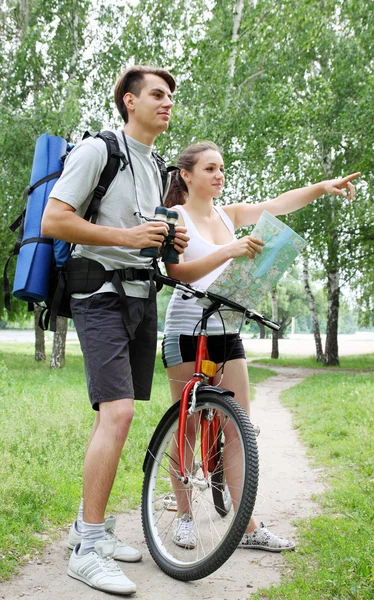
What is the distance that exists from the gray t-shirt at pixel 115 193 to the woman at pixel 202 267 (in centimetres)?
33

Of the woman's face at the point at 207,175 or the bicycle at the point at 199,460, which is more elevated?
the woman's face at the point at 207,175

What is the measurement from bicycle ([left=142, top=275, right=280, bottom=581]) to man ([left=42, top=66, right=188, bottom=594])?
0.78 feet

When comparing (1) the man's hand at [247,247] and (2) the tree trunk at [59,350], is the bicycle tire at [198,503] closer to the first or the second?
(1) the man's hand at [247,247]

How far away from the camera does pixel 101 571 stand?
2.95m

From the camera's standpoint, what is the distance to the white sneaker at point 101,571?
2.88 meters

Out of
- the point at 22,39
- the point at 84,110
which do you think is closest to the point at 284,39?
the point at 84,110

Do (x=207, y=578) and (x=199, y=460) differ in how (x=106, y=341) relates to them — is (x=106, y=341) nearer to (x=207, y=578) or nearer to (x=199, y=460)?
(x=199, y=460)

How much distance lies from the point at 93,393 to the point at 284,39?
17786 mm

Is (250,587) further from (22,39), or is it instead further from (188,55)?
(22,39)

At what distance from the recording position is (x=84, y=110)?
1816 centimetres

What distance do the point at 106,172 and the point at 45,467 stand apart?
2970 mm

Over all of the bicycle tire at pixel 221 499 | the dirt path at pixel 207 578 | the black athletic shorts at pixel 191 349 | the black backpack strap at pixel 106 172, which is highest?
the black backpack strap at pixel 106 172

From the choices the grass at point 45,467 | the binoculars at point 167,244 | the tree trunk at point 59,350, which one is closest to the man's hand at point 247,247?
the binoculars at point 167,244

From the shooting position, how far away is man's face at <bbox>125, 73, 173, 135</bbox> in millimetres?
3318
